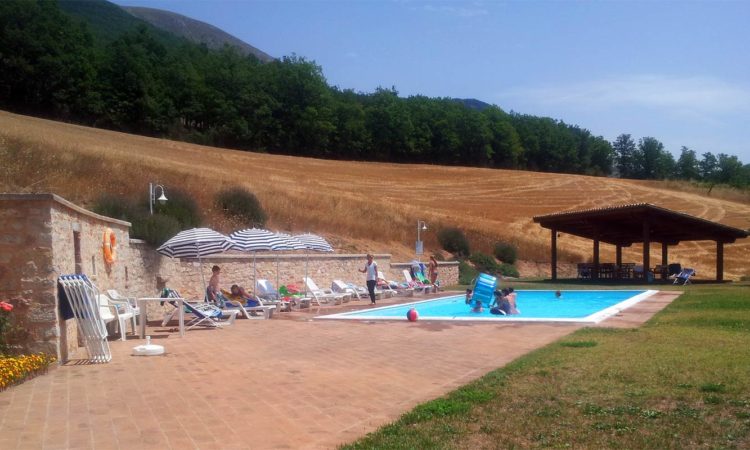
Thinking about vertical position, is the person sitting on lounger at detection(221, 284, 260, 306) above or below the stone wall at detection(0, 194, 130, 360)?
below

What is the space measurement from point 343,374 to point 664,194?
65.1 m

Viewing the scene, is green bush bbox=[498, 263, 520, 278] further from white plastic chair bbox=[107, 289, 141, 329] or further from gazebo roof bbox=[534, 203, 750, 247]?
white plastic chair bbox=[107, 289, 141, 329]

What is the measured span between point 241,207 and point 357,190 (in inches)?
974

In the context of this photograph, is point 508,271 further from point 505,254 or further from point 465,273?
Result: point 465,273

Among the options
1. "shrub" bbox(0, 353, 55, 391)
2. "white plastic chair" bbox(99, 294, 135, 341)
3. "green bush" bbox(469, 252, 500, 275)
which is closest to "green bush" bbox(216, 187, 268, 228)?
"green bush" bbox(469, 252, 500, 275)

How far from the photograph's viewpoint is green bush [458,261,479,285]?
30989 millimetres

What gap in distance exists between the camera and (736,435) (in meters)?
5.11

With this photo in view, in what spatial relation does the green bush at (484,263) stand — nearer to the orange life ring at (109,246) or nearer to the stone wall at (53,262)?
the stone wall at (53,262)

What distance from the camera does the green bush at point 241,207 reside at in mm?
26219

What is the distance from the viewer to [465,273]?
32.0 meters

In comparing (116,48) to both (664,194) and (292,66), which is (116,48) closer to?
(292,66)

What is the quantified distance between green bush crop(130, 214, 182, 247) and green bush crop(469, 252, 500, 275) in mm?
20474

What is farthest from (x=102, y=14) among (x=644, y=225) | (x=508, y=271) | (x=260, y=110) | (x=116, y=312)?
(x=116, y=312)

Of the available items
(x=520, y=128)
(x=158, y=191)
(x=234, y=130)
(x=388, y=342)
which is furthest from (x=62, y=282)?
(x=520, y=128)
